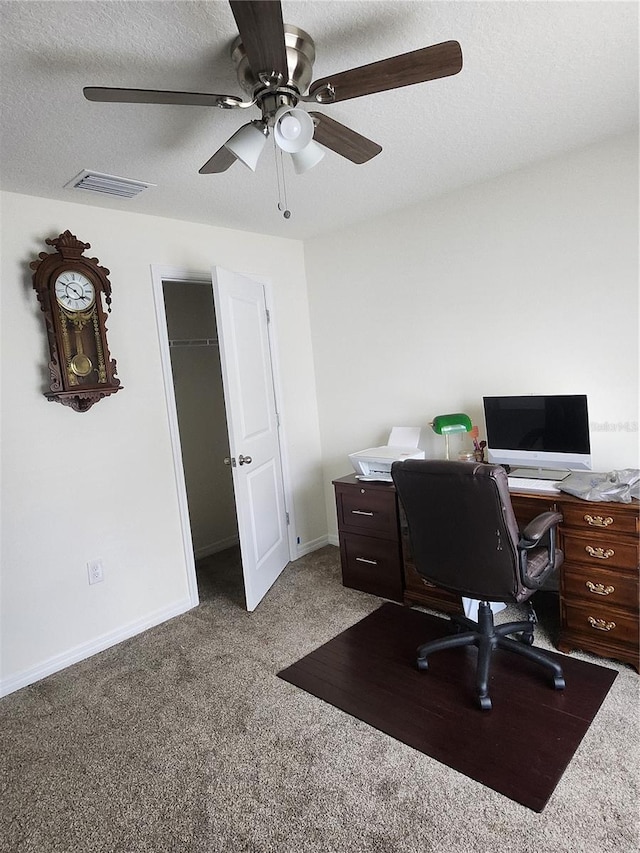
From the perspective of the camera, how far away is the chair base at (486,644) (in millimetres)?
2207

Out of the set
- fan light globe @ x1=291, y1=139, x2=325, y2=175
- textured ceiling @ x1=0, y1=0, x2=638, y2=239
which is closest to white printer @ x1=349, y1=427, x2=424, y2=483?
textured ceiling @ x1=0, y1=0, x2=638, y2=239

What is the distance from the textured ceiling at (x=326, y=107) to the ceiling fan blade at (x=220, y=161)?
18cm

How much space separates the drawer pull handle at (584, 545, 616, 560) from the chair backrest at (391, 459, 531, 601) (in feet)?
1.60

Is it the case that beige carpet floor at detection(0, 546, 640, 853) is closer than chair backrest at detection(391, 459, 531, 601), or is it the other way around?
beige carpet floor at detection(0, 546, 640, 853)

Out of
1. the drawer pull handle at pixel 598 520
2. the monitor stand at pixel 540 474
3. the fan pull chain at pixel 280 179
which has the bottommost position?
the drawer pull handle at pixel 598 520

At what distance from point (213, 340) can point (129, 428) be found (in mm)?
1423

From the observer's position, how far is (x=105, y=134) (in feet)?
6.80

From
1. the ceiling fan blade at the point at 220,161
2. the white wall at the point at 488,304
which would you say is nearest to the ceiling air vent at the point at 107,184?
A: the ceiling fan blade at the point at 220,161

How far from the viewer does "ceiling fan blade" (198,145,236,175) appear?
186 cm

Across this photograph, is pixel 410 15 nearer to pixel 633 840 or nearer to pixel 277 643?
pixel 633 840

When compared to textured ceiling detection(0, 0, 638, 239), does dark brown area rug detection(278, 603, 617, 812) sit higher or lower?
lower

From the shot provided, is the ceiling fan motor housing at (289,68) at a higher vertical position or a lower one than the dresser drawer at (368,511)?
higher

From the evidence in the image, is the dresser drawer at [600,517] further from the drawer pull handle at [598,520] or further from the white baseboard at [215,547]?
the white baseboard at [215,547]

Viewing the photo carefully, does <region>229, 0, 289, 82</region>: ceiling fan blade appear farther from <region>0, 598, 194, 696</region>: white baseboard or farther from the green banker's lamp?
<region>0, 598, 194, 696</region>: white baseboard
